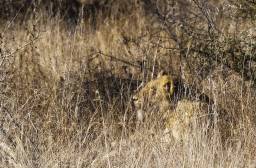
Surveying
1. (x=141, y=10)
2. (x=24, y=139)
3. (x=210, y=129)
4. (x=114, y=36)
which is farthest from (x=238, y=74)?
(x=141, y=10)

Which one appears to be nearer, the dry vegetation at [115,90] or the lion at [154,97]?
the dry vegetation at [115,90]

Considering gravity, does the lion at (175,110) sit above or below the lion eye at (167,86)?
below

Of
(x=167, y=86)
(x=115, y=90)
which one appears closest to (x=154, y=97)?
(x=167, y=86)

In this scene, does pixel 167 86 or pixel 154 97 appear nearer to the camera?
pixel 154 97

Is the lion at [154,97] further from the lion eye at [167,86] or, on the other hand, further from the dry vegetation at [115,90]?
the dry vegetation at [115,90]

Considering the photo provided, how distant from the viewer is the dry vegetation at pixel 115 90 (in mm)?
4426

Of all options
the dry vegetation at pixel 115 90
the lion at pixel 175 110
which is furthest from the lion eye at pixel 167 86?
the dry vegetation at pixel 115 90

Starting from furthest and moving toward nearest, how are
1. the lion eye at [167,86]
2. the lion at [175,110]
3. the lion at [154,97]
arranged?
the lion eye at [167,86] → the lion at [154,97] → the lion at [175,110]

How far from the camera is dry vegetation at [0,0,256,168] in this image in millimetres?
4426

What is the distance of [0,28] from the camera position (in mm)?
7828

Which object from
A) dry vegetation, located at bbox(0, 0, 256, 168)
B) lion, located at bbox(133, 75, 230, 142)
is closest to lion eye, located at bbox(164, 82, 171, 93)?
lion, located at bbox(133, 75, 230, 142)

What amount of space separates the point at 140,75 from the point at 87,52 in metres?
0.95

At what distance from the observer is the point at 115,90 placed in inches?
239

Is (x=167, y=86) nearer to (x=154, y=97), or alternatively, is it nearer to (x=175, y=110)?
(x=154, y=97)
